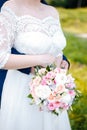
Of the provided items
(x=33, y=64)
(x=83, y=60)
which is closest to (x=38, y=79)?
(x=33, y=64)

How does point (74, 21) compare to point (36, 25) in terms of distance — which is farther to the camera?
point (74, 21)

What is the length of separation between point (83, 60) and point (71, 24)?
7.96 m

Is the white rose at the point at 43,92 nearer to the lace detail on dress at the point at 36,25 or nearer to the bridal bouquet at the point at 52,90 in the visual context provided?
the bridal bouquet at the point at 52,90

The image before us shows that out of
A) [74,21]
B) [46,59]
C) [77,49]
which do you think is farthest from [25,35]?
[74,21]

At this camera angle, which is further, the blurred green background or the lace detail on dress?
the blurred green background

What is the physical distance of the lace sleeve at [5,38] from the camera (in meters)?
3.38

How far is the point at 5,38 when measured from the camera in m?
3.38

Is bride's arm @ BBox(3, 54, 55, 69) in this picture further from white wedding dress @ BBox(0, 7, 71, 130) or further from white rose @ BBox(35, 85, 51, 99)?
white rose @ BBox(35, 85, 51, 99)

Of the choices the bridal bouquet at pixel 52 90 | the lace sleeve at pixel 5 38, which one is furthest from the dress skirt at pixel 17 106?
the lace sleeve at pixel 5 38

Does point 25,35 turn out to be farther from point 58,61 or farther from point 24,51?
point 58,61

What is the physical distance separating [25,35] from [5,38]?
19 centimetres

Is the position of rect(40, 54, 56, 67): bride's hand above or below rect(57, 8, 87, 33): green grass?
below

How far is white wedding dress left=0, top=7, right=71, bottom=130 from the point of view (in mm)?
3439

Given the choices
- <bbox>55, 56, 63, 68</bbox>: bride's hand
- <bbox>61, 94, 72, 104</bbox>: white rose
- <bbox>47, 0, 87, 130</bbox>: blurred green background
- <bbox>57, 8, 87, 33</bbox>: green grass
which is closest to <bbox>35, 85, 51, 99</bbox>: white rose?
<bbox>61, 94, 72, 104</bbox>: white rose
